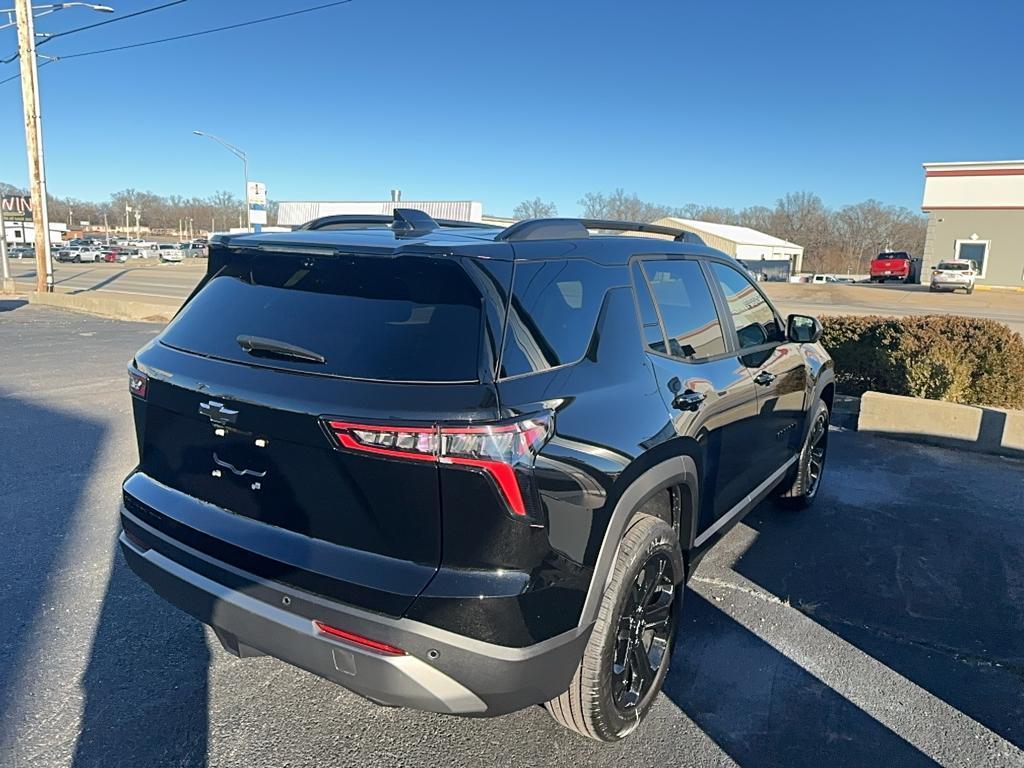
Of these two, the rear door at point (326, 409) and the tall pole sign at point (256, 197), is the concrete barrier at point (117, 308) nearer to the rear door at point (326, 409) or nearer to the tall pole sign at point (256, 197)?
the tall pole sign at point (256, 197)

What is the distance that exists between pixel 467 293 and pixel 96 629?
7.99 feet

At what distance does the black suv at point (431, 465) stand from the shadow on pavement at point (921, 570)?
1.23 metres

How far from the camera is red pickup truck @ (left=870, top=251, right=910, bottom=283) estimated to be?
4784cm

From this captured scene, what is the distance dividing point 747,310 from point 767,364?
326 millimetres

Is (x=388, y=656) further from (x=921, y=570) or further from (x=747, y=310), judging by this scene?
(x=921, y=570)

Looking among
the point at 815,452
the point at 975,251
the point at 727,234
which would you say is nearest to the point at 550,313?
the point at 815,452

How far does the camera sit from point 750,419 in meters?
3.71

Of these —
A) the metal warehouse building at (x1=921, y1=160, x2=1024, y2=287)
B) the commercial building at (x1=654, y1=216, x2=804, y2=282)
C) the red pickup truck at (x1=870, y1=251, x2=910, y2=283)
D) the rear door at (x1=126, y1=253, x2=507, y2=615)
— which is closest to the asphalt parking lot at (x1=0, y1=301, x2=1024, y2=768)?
the rear door at (x1=126, y1=253, x2=507, y2=615)

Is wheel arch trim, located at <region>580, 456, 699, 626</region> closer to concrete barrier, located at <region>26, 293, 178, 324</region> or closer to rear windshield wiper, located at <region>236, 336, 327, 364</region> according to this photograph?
rear windshield wiper, located at <region>236, 336, 327, 364</region>

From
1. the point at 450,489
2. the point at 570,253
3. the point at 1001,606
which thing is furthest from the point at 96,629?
the point at 1001,606

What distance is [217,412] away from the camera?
2385 millimetres

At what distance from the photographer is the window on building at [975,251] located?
41500mm

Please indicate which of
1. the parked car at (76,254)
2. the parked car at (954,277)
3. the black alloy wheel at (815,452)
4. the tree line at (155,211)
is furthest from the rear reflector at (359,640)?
the tree line at (155,211)

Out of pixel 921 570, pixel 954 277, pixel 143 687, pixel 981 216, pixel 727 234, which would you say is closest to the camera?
pixel 143 687
